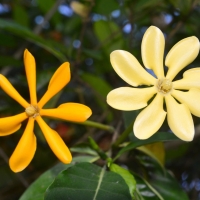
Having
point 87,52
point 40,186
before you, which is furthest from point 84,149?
point 87,52

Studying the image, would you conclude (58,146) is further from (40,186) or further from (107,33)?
(107,33)

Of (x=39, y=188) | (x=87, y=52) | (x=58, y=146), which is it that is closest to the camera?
(x=58, y=146)

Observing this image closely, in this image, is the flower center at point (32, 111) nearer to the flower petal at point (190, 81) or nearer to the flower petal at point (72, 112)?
the flower petal at point (72, 112)

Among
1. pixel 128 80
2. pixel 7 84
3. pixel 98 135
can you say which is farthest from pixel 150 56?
pixel 98 135

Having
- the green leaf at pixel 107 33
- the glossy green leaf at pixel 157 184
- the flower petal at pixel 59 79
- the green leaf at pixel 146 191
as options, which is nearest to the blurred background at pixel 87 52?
the green leaf at pixel 107 33

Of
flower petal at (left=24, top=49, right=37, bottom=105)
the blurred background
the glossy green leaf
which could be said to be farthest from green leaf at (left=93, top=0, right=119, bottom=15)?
flower petal at (left=24, top=49, right=37, bottom=105)

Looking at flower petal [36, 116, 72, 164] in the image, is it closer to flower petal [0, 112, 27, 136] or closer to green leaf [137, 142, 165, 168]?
flower petal [0, 112, 27, 136]

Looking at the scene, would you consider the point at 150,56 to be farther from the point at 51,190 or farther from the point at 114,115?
the point at 114,115
